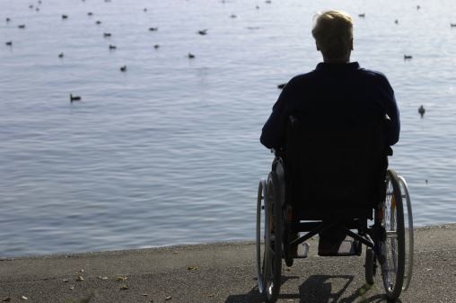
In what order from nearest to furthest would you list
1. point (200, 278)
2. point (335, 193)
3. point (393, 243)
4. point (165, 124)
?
1. point (335, 193)
2. point (393, 243)
3. point (200, 278)
4. point (165, 124)

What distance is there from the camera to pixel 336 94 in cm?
550

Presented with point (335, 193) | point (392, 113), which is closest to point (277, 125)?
point (335, 193)

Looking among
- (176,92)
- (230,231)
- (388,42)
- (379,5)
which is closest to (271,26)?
(388,42)

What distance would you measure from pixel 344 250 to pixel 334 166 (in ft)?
1.82

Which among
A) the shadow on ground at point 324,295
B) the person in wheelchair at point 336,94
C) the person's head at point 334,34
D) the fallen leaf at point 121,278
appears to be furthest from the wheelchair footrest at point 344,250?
the fallen leaf at point 121,278

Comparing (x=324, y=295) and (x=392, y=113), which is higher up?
(x=392, y=113)

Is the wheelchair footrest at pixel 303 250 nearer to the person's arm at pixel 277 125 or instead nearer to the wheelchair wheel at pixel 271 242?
the wheelchair wheel at pixel 271 242

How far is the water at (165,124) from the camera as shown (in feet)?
44.0

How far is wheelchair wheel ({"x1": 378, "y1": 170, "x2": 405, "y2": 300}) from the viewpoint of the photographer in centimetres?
545

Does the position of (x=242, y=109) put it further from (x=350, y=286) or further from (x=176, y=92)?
(x=350, y=286)

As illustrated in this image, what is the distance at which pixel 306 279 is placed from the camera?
6184 mm

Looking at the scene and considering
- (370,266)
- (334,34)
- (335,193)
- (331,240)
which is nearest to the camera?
(334,34)

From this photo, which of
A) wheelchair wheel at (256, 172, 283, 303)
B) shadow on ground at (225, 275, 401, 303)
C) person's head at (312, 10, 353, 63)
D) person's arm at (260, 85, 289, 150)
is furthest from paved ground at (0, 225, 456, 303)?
person's head at (312, 10, 353, 63)

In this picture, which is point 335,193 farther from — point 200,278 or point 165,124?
point 165,124
